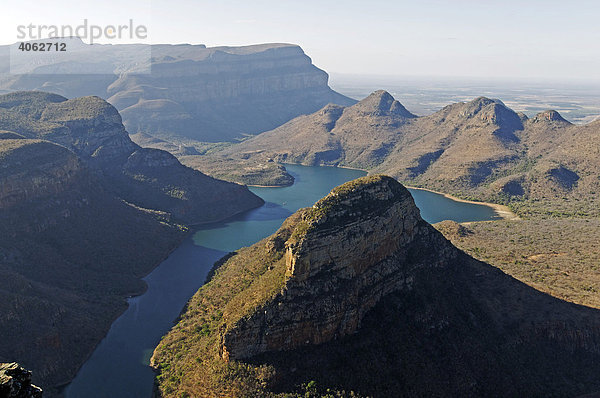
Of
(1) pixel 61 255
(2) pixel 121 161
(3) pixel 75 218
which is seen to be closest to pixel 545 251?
(1) pixel 61 255

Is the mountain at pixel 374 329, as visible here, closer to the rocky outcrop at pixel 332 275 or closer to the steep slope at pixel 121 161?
the rocky outcrop at pixel 332 275

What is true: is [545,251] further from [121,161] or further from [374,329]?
[121,161]

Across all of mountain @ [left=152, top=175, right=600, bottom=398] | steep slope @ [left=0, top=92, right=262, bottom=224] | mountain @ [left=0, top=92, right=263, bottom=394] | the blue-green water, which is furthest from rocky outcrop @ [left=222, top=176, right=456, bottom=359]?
steep slope @ [left=0, top=92, right=262, bottom=224]

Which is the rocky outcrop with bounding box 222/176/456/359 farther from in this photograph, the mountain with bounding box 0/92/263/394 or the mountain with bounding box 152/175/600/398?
the mountain with bounding box 0/92/263/394

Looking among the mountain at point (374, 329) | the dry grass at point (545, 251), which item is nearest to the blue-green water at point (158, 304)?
the mountain at point (374, 329)

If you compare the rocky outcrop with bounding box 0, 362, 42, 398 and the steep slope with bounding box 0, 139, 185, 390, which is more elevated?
the rocky outcrop with bounding box 0, 362, 42, 398
